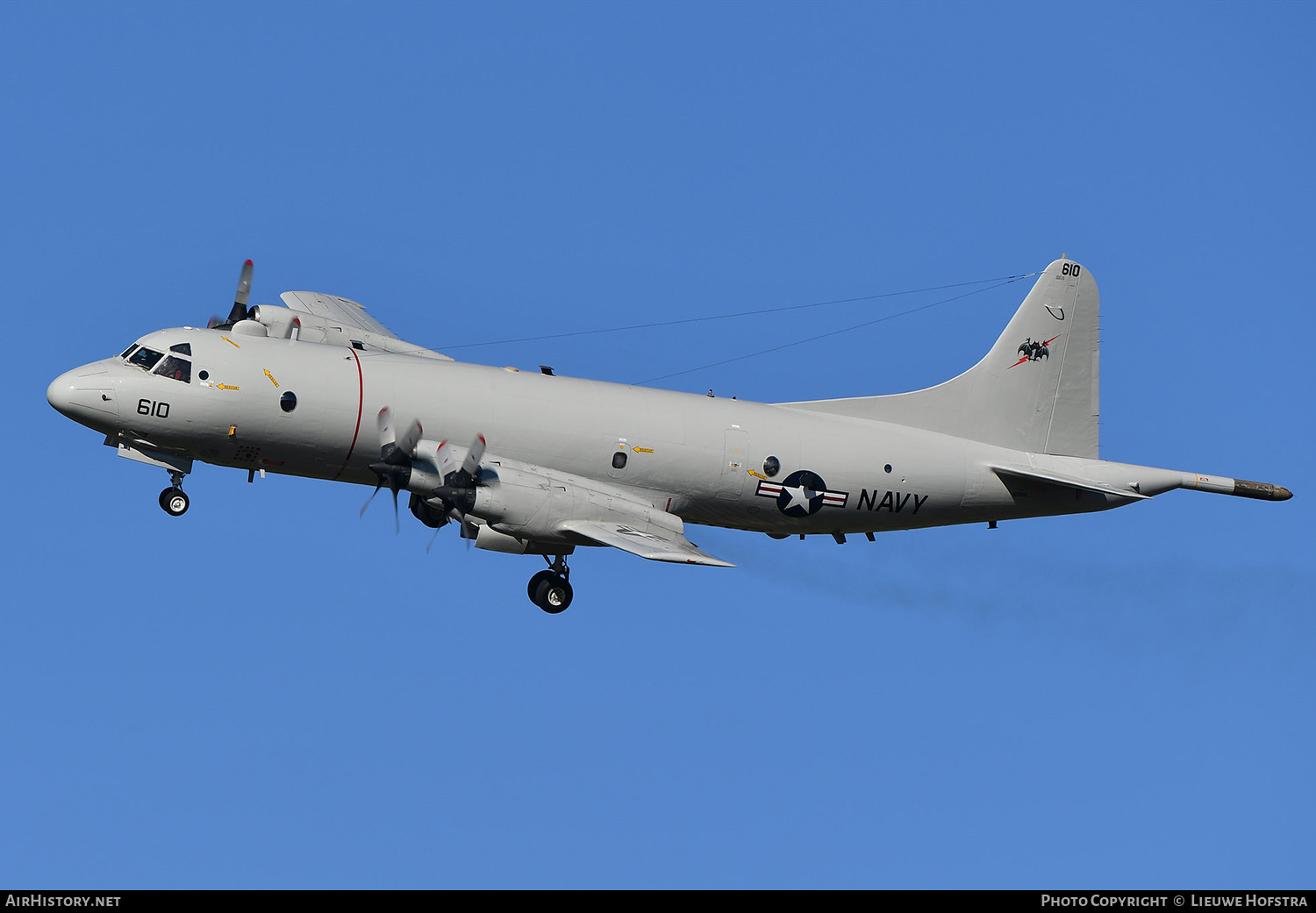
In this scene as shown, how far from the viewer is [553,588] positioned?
29.9 metres

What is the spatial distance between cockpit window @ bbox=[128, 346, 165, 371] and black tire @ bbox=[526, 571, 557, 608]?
783 cm

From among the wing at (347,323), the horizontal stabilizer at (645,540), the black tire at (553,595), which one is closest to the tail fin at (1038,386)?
the horizontal stabilizer at (645,540)

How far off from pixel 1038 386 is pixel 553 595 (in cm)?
1153

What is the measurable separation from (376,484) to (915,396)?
11.2 meters

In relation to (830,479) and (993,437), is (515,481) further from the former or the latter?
(993,437)

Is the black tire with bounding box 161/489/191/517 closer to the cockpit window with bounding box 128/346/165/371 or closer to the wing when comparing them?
the cockpit window with bounding box 128/346/165/371

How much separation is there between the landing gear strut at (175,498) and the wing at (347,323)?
584cm

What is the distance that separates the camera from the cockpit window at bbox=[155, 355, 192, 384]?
2792 centimetres

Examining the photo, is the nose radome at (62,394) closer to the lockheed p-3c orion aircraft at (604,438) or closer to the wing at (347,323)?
the lockheed p-3c orion aircraft at (604,438)

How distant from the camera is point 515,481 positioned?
2845 cm

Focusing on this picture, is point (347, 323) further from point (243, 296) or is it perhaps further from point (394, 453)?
point (394, 453)

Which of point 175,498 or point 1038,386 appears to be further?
point 1038,386

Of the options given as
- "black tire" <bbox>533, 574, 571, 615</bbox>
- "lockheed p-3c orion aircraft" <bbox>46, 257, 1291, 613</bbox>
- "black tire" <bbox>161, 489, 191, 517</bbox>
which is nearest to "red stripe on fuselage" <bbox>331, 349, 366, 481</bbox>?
"lockheed p-3c orion aircraft" <bbox>46, 257, 1291, 613</bbox>

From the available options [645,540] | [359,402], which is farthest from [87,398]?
[645,540]
